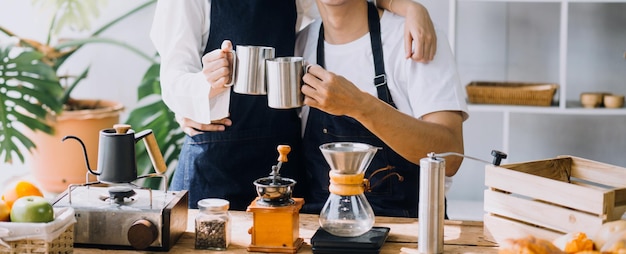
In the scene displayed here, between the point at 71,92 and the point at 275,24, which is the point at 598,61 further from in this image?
the point at 71,92

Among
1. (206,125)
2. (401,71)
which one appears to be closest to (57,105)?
(206,125)

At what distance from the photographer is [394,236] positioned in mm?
2295

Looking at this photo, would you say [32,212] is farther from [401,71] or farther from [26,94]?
[26,94]

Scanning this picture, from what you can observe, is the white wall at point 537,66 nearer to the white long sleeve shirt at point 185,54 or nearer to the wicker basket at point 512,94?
the wicker basket at point 512,94

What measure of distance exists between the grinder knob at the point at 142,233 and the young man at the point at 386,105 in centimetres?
66

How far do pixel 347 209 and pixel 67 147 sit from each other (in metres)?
2.71

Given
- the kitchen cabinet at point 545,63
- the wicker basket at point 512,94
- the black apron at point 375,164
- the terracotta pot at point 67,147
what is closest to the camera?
the black apron at point 375,164

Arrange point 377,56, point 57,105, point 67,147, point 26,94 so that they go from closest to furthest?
point 377,56
point 26,94
point 57,105
point 67,147

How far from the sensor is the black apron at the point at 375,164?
2691mm

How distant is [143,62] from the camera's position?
4.91 m

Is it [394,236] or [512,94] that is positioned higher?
[512,94]

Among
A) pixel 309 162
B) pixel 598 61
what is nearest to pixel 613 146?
pixel 598 61

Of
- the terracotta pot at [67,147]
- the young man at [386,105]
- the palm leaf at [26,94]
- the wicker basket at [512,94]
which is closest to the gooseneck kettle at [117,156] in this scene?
the young man at [386,105]

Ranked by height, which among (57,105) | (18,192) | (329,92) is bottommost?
(18,192)
